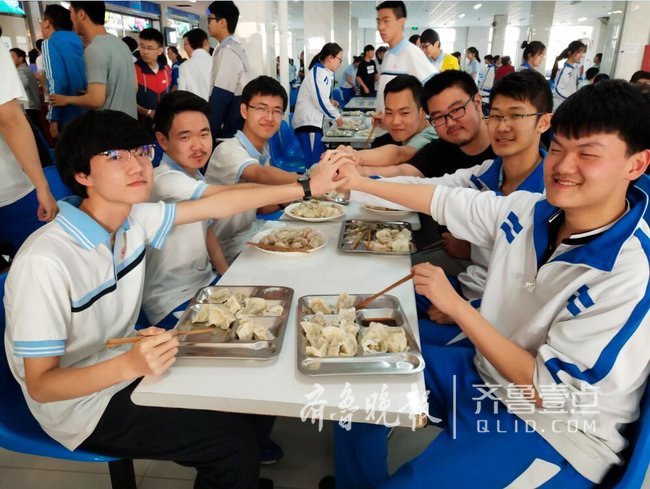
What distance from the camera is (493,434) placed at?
49.0 inches

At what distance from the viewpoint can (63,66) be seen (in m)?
3.32

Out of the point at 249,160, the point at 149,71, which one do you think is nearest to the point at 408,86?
the point at 249,160

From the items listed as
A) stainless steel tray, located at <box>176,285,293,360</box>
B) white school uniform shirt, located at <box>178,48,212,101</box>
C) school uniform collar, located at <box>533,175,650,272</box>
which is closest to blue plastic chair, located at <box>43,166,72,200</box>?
stainless steel tray, located at <box>176,285,293,360</box>

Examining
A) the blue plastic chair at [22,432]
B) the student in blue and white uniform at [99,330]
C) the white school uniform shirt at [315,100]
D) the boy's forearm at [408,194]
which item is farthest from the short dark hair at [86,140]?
the white school uniform shirt at [315,100]

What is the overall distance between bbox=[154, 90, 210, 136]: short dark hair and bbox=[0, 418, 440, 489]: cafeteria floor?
1.47m

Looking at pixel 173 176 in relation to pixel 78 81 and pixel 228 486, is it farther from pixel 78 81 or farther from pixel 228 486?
pixel 78 81

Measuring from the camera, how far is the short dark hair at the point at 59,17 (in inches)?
135

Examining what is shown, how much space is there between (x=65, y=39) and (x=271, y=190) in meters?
2.44

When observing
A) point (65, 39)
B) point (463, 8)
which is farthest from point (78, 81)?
point (463, 8)

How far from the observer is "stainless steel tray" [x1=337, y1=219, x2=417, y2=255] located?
1817 millimetres

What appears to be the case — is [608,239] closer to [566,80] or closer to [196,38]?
[196,38]

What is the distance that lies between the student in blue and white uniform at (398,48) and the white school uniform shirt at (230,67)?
1400 mm

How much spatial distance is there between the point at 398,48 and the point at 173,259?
370 cm

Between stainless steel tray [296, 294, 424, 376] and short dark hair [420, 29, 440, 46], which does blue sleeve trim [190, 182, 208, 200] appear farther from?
short dark hair [420, 29, 440, 46]
